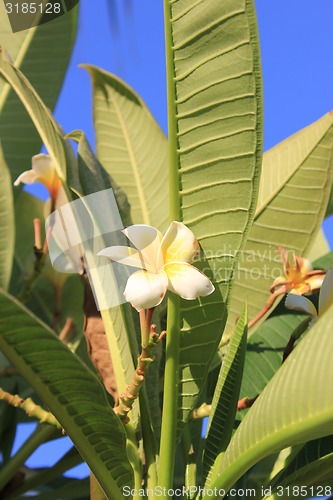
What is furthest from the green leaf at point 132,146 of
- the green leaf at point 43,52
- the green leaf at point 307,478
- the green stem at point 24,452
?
the green leaf at point 307,478

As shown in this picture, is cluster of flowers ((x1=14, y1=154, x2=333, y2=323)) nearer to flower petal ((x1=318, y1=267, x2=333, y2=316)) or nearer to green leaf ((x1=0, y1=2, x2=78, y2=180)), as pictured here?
flower petal ((x1=318, y1=267, x2=333, y2=316))

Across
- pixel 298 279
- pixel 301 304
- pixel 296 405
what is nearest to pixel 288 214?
pixel 298 279

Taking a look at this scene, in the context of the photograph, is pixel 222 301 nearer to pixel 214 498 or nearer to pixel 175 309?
pixel 175 309

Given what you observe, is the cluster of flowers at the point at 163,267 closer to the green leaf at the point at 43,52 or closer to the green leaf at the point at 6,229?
the green leaf at the point at 6,229

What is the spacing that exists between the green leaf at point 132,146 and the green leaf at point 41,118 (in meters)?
0.26

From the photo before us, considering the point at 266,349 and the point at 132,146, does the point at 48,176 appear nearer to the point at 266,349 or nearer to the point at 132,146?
the point at 132,146

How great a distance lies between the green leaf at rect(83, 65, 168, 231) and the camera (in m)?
1.08

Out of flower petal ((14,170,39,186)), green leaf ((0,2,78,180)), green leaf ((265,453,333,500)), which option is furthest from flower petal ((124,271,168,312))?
→ green leaf ((0,2,78,180))

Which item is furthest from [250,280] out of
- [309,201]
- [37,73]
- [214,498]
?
[37,73]

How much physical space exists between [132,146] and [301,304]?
0.46m

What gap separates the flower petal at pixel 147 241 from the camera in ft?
2.20

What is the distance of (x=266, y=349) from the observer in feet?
3.21

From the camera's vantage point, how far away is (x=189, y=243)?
673 mm

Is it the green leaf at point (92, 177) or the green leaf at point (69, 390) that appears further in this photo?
the green leaf at point (92, 177)
